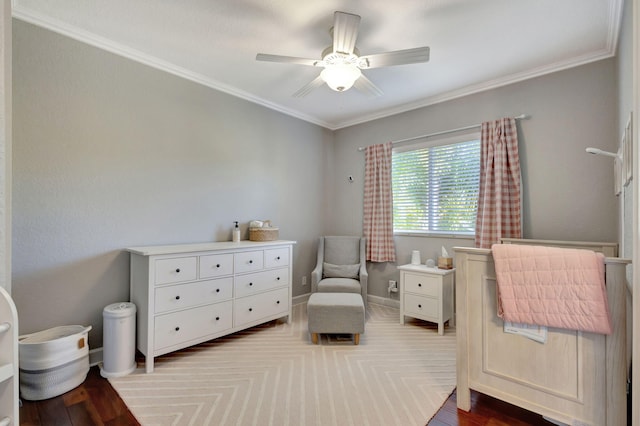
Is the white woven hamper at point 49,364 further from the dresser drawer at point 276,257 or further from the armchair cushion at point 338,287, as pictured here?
the armchair cushion at point 338,287

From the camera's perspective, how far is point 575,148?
2479mm

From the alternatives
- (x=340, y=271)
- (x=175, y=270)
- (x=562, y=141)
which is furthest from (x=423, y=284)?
(x=175, y=270)

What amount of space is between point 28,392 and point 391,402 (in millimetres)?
2293

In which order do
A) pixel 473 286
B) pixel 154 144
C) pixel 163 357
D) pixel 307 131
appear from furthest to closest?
pixel 307 131 < pixel 154 144 < pixel 163 357 < pixel 473 286

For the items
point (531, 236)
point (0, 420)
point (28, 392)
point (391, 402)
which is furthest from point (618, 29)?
point (28, 392)

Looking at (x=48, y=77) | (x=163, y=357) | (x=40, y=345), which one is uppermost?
(x=48, y=77)

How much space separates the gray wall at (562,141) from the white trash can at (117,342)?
10.4ft

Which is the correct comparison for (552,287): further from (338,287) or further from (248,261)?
(248,261)

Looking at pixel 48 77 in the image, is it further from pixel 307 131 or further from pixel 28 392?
pixel 307 131

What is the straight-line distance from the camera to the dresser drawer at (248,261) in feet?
8.81

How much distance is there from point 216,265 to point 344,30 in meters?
2.08

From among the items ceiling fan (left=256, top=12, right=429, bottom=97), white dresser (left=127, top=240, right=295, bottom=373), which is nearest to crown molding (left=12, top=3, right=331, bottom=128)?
ceiling fan (left=256, top=12, right=429, bottom=97)

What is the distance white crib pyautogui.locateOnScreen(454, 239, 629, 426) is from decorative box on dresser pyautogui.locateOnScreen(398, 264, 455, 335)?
4.01 ft

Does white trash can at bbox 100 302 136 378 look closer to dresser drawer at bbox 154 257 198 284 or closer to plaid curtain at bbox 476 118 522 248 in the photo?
dresser drawer at bbox 154 257 198 284
